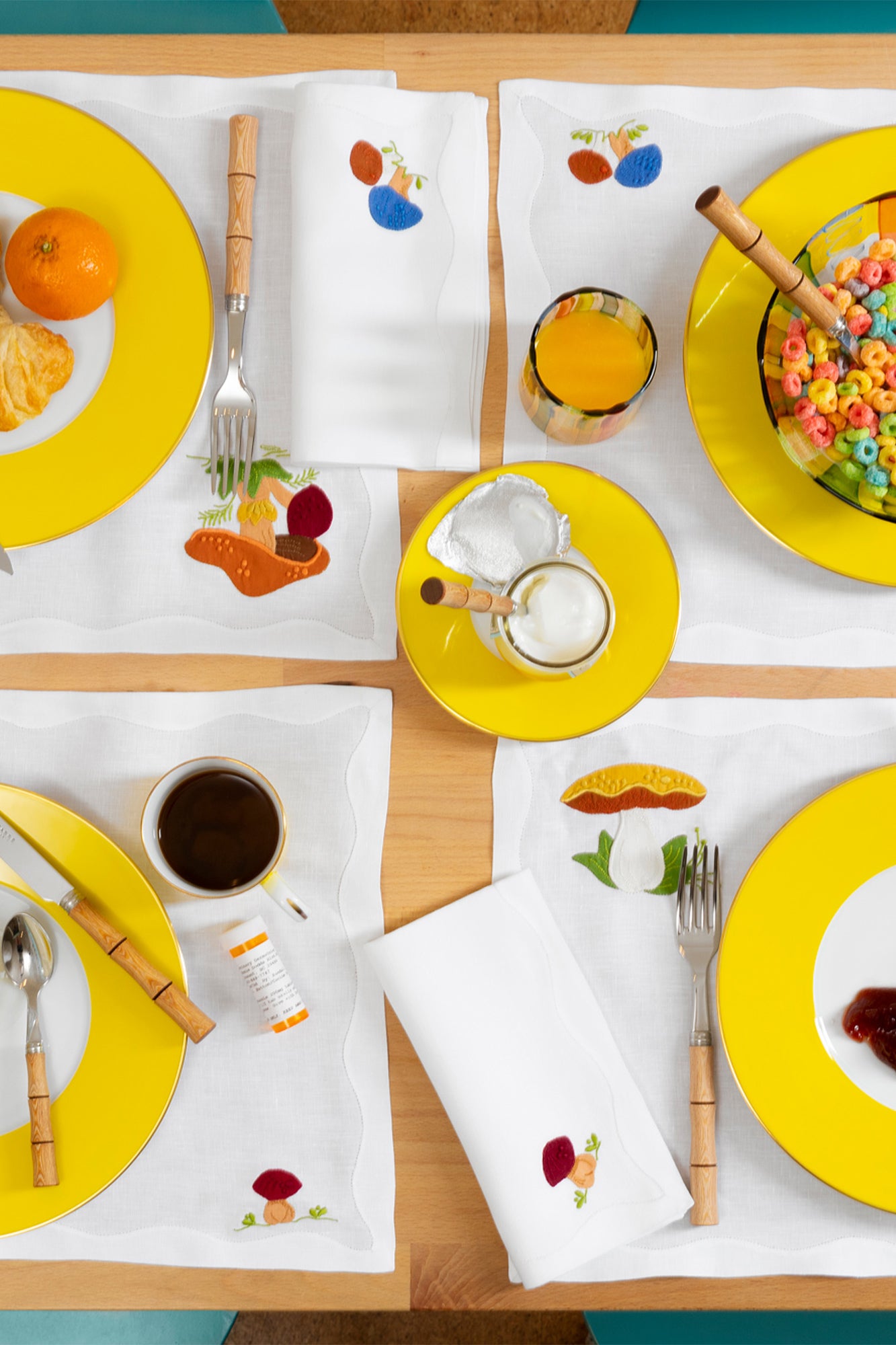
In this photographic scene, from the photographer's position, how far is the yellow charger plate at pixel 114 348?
86 centimetres

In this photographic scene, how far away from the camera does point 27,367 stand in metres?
0.83

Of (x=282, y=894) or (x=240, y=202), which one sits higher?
(x=240, y=202)

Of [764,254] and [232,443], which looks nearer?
[764,254]

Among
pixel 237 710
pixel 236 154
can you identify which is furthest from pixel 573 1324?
pixel 236 154

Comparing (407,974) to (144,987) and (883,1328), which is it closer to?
(144,987)

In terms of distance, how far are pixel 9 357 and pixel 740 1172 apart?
0.99 m

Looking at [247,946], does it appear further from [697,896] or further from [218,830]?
[697,896]

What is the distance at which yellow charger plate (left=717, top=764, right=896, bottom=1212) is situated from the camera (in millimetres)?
841

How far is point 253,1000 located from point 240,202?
748 millimetres

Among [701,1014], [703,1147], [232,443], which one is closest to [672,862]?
[701,1014]

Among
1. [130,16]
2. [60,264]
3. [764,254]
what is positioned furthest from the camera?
[130,16]

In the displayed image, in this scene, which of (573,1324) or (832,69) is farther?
(573,1324)

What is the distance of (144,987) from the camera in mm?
834

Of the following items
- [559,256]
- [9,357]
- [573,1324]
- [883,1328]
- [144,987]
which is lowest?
[573,1324]
